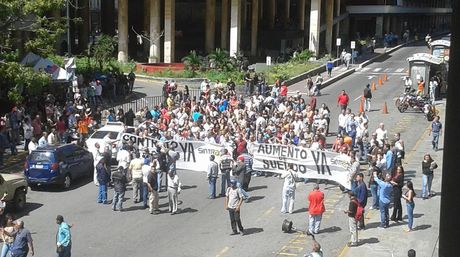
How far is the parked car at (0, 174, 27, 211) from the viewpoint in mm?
17891

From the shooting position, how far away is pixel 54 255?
49.0 feet

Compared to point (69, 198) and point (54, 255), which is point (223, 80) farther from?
point (54, 255)

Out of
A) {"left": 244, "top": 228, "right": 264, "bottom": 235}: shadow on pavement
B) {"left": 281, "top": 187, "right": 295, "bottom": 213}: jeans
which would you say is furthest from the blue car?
{"left": 281, "top": 187, "right": 295, "bottom": 213}: jeans

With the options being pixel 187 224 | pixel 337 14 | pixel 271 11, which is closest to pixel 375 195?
pixel 187 224

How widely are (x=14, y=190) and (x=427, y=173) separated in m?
11.7

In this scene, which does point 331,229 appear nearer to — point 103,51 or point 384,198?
point 384,198

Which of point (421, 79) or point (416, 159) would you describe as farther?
point (421, 79)

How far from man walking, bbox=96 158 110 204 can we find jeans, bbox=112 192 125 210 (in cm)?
64

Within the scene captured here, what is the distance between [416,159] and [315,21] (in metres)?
37.2

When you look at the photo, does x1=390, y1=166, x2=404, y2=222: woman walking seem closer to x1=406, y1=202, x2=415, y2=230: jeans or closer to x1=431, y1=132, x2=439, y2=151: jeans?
x1=406, y1=202, x2=415, y2=230: jeans

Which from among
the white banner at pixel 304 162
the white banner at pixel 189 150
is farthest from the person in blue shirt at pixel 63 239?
the white banner at pixel 189 150

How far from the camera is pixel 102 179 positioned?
63.2 feet


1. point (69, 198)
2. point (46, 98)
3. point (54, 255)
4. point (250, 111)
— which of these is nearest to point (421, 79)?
point (250, 111)

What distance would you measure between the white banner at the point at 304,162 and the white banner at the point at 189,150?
158 cm
